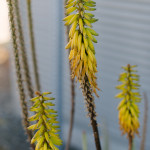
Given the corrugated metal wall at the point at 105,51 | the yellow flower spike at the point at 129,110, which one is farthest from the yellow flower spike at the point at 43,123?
the corrugated metal wall at the point at 105,51

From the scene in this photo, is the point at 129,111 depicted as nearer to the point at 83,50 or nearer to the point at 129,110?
the point at 129,110

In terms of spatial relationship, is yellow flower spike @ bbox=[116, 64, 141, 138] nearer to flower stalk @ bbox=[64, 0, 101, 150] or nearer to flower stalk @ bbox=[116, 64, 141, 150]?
flower stalk @ bbox=[116, 64, 141, 150]

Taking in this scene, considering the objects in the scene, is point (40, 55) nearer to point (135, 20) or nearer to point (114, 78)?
point (114, 78)

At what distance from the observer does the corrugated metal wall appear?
3031mm

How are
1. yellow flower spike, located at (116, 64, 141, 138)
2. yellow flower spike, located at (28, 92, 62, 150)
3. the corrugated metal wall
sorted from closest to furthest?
yellow flower spike, located at (28, 92, 62, 150) → yellow flower spike, located at (116, 64, 141, 138) → the corrugated metal wall

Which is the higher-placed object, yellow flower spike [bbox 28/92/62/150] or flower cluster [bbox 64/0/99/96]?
flower cluster [bbox 64/0/99/96]

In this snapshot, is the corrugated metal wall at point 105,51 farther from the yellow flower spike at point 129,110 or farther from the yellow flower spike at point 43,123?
the yellow flower spike at point 43,123

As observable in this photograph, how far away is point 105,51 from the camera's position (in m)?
3.27

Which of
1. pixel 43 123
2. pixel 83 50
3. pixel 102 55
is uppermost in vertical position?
pixel 83 50

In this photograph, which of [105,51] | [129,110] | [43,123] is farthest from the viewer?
[105,51]

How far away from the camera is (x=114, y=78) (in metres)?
3.28

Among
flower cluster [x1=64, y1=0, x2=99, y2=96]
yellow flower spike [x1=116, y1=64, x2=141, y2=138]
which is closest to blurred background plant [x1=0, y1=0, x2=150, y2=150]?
yellow flower spike [x1=116, y1=64, x2=141, y2=138]

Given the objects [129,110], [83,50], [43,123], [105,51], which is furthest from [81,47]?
[105,51]

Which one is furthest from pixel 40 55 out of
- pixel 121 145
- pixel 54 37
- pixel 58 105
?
pixel 121 145
